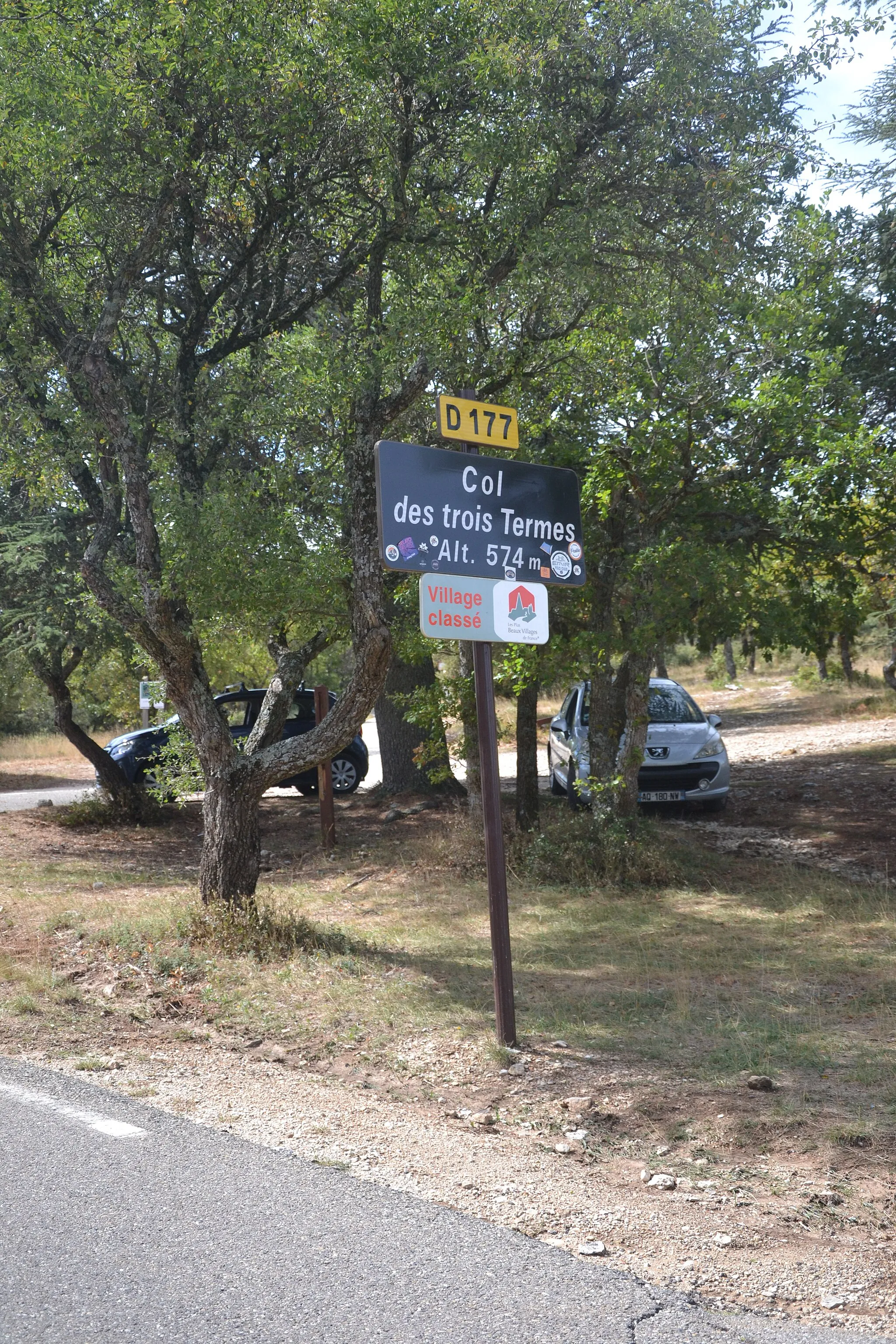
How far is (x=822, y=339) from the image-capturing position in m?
13.5

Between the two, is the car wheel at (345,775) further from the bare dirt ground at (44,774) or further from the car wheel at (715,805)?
the bare dirt ground at (44,774)

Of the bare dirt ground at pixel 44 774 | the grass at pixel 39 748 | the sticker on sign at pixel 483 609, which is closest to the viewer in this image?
the sticker on sign at pixel 483 609

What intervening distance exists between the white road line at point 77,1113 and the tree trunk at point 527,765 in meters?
7.86

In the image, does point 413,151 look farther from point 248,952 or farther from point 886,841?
point 886,841

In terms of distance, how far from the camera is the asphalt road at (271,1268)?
3.18m

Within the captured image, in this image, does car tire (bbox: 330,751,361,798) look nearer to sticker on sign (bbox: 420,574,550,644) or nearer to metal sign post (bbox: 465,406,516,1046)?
metal sign post (bbox: 465,406,516,1046)

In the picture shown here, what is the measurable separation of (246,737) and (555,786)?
4568 millimetres

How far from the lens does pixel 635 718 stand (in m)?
11.1

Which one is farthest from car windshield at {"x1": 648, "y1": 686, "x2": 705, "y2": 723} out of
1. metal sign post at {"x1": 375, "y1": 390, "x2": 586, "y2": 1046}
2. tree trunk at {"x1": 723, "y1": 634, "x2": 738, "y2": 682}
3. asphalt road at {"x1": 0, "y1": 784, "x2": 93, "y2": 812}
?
tree trunk at {"x1": 723, "y1": 634, "x2": 738, "y2": 682}

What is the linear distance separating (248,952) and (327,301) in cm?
616

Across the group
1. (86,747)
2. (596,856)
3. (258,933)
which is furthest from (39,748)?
(258,933)

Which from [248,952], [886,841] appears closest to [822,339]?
[886,841]

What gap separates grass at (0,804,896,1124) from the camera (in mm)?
6188

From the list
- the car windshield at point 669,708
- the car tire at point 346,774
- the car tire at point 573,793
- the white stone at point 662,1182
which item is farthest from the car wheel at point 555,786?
the white stone at point 662,1182
